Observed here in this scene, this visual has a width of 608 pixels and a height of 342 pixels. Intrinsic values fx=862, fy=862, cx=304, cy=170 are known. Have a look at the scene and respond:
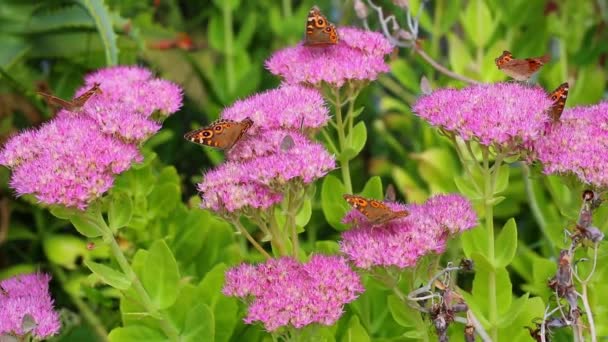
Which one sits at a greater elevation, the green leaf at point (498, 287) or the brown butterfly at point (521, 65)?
the brown butterfly at point (521, 65)

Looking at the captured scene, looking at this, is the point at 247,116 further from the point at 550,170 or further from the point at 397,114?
the point at 397,114

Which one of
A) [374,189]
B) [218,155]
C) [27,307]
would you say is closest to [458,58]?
[218,155]

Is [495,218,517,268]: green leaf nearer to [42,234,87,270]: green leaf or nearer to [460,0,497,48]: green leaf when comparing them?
[460,0,497,48]: green leaf

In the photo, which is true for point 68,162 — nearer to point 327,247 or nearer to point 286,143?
point 286,143

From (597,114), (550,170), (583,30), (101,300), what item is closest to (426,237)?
(550,170)

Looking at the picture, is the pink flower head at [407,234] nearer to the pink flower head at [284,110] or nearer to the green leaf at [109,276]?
the pink flower head at [284,110]

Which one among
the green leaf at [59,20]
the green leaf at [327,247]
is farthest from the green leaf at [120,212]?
the green leaf at [59,20]

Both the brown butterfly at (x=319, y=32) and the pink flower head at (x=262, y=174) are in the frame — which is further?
the brown butterfly at (x=319, y=32)
